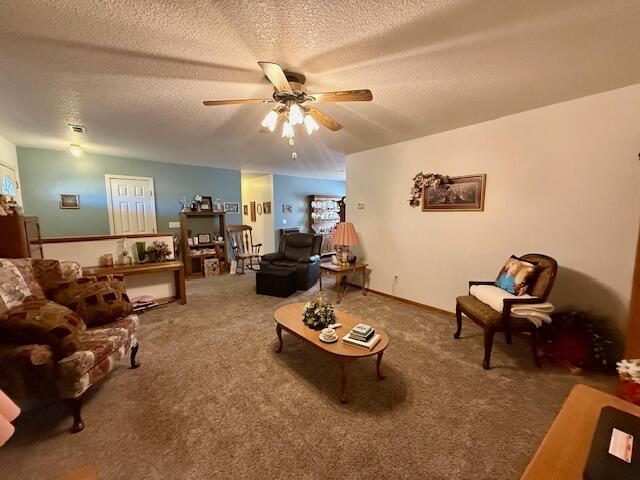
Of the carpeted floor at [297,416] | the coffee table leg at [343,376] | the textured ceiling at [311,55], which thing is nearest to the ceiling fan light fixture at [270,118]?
the textured ceiling at [311,55]

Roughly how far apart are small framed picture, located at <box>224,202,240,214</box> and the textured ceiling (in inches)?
131

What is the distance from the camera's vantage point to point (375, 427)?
1.65 meters

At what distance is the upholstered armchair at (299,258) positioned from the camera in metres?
4.40

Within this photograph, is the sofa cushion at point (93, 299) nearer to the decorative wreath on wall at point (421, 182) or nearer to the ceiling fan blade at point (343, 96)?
the ceiling fan blade at point (343, 96)

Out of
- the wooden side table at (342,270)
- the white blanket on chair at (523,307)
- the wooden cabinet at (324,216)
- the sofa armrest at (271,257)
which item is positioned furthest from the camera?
the wooden cabinet at (324,216)

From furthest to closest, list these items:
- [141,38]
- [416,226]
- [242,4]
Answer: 1. [416,226]
2. [141,38]
3. [242,4]

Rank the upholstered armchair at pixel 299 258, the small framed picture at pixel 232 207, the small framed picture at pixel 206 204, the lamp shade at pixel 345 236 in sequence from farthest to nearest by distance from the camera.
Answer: the small framed picture at pixel 232 207
the small framed picture at pixel 206 204
the upholstered armchair at pixel 299 258
the lamp shade at pixel 345 236

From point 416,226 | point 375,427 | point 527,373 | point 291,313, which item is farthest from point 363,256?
point 375,427

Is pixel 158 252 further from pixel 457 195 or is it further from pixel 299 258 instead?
pixel 457 195

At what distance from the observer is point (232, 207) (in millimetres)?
6359

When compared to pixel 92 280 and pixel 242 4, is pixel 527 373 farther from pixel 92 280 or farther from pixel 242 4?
pixel 92 280

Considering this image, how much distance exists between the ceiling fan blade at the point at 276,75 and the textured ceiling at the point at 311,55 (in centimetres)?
20

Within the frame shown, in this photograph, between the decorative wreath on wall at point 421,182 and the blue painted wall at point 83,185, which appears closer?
the decorative wreath on wall at point 421,182

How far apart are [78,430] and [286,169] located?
5.49 m
